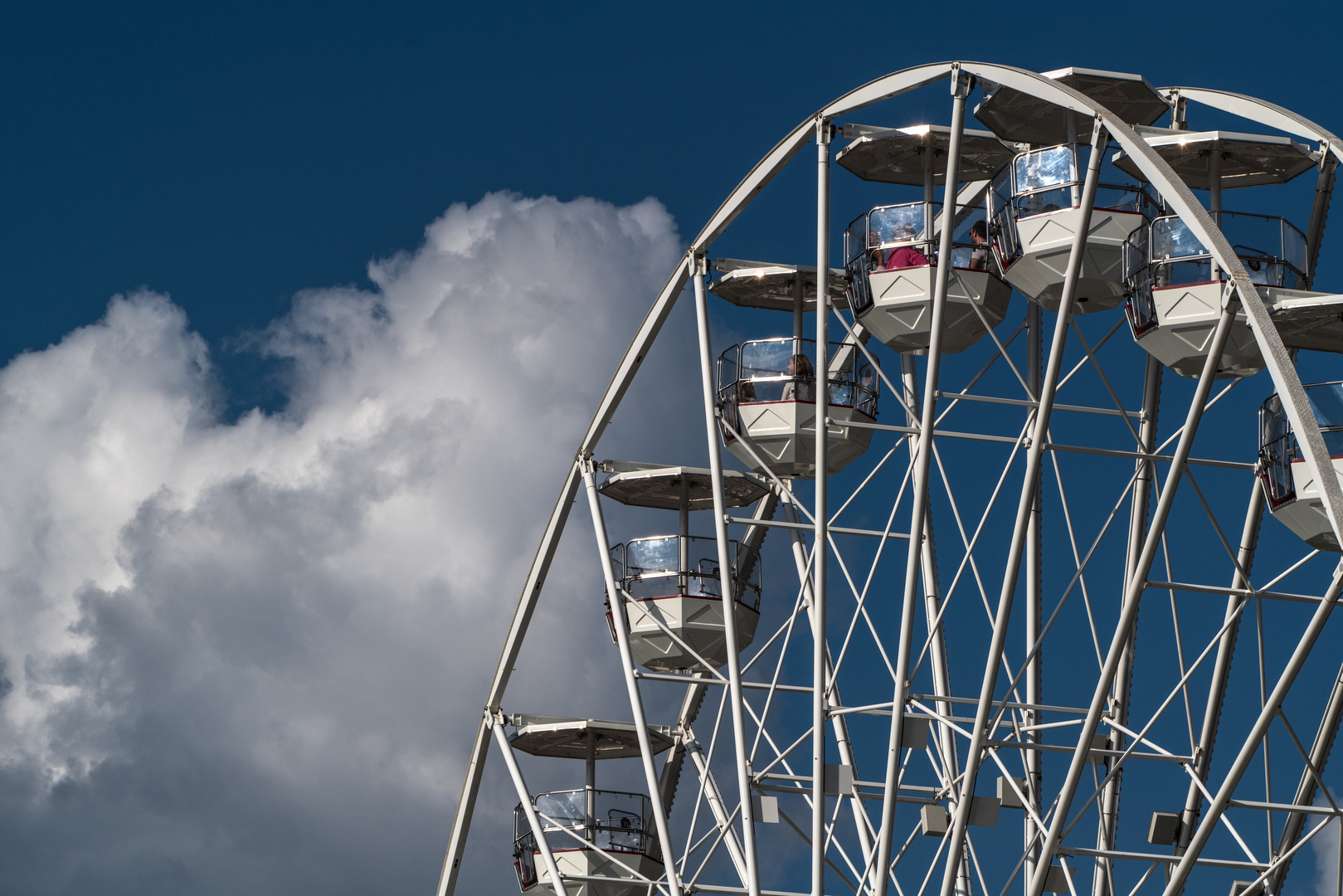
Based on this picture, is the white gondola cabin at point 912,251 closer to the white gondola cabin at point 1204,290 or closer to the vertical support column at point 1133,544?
the white gondola cabin at point 1204,290

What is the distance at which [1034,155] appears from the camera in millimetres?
31500

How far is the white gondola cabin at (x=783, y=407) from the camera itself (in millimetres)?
37125

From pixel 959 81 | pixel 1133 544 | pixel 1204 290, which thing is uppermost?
pixel 959 81

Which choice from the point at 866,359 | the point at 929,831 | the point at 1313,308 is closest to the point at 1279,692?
the point at 1313,308

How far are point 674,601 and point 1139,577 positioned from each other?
16.0 metres

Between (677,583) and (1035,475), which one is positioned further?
(677,583)

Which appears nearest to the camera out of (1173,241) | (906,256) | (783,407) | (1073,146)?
(1173,241)

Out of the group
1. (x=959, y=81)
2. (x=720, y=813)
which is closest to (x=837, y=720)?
(x=720, y=813)

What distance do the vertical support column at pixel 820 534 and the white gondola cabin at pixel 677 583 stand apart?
28.5ft

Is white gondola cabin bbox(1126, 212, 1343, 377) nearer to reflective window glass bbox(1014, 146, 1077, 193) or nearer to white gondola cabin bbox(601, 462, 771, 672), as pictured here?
reflective window glass bbox(1014, 146, 1077, 193)

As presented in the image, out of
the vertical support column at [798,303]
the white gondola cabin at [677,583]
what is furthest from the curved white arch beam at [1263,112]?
the white gondola cabin at [677,583]

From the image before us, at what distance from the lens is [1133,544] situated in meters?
38.0

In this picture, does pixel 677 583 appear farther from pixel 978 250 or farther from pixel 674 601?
pixel 978 250

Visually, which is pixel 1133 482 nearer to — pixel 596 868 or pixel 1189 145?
pixel 1189 145
